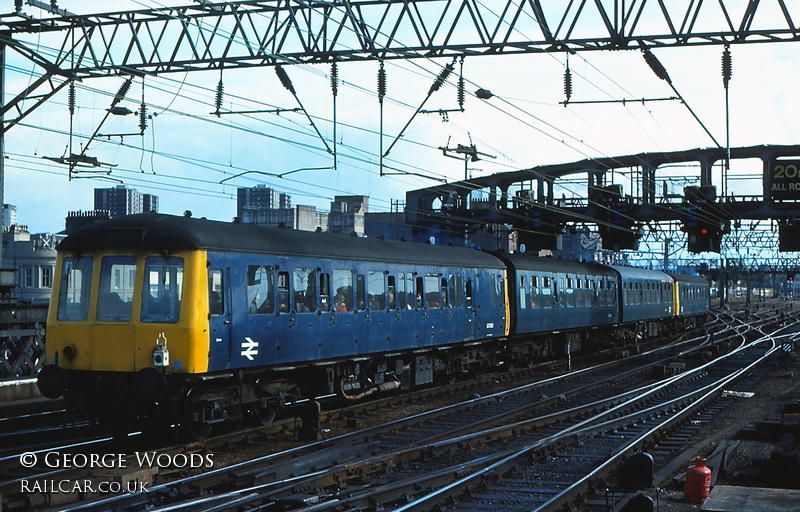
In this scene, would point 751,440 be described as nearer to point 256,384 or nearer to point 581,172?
point 256,384

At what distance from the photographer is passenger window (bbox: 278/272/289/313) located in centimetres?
1560

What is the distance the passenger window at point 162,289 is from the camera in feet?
44.5

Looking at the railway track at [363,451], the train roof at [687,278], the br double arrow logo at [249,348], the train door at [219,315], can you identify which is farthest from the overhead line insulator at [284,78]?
the train roof at [687,278]

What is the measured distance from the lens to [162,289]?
13656 mm

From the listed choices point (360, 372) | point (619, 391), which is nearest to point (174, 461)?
point (360, 372)

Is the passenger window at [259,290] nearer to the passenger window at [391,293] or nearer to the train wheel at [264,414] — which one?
the train wheel at [264,414]

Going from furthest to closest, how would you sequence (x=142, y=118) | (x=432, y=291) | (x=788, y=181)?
(x=788, y=181), (x=142, y=118), (x=432, y=291)

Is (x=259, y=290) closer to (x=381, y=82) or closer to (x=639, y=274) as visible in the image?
(x=381, y=82)

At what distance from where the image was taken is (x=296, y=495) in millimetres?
10367

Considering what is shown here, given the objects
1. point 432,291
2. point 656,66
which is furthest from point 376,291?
point 656,66

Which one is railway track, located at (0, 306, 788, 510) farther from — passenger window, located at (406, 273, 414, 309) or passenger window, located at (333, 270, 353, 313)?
passenger window, located at (406, 273, 414, 309)

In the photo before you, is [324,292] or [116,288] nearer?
[116,288]

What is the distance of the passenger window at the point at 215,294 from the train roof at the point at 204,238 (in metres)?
0.38

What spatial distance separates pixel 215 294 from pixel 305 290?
2580 mm
